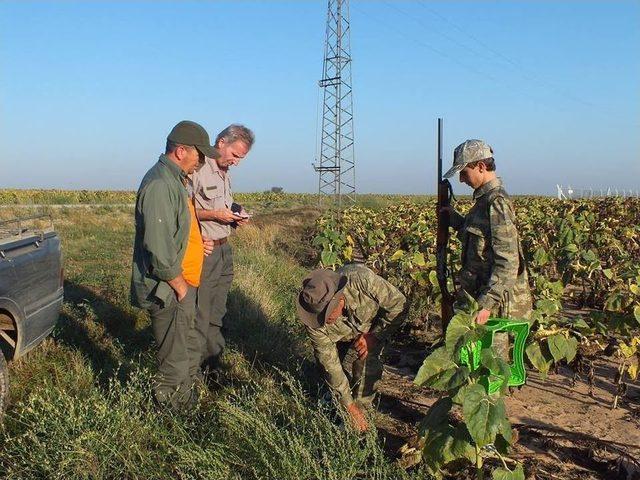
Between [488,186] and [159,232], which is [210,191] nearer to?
[159,232]

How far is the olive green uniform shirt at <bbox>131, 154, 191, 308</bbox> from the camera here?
3484 mm

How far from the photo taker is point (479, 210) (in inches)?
148

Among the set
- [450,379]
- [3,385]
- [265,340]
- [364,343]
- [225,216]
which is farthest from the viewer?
[265,340]

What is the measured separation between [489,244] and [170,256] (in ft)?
6.38

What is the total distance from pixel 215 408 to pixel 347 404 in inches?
34.1

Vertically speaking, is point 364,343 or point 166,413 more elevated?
point 364,343

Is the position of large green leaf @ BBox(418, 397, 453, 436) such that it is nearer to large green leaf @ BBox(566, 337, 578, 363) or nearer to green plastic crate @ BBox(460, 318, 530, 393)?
green plastic crate @ BBox(460, 318, 530, 393)

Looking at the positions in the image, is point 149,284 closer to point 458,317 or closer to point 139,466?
point 139,466

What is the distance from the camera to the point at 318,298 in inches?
153

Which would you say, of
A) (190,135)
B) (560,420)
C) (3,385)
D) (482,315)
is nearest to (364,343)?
(482,315)

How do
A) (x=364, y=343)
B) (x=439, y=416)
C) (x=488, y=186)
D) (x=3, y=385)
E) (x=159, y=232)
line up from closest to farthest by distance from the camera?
(x=439, y=416)
(x=159, y=232)
(x=488, y=186)
(x=3, y=385)
(x=364, y=343)

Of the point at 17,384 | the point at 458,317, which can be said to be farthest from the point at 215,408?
the point at 458,317

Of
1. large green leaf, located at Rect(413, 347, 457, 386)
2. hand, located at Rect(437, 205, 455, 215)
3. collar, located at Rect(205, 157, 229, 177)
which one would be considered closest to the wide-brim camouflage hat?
hand, located at Rect(437, 205, 455, 215)

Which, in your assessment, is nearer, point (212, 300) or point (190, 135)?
point (190, 135)
